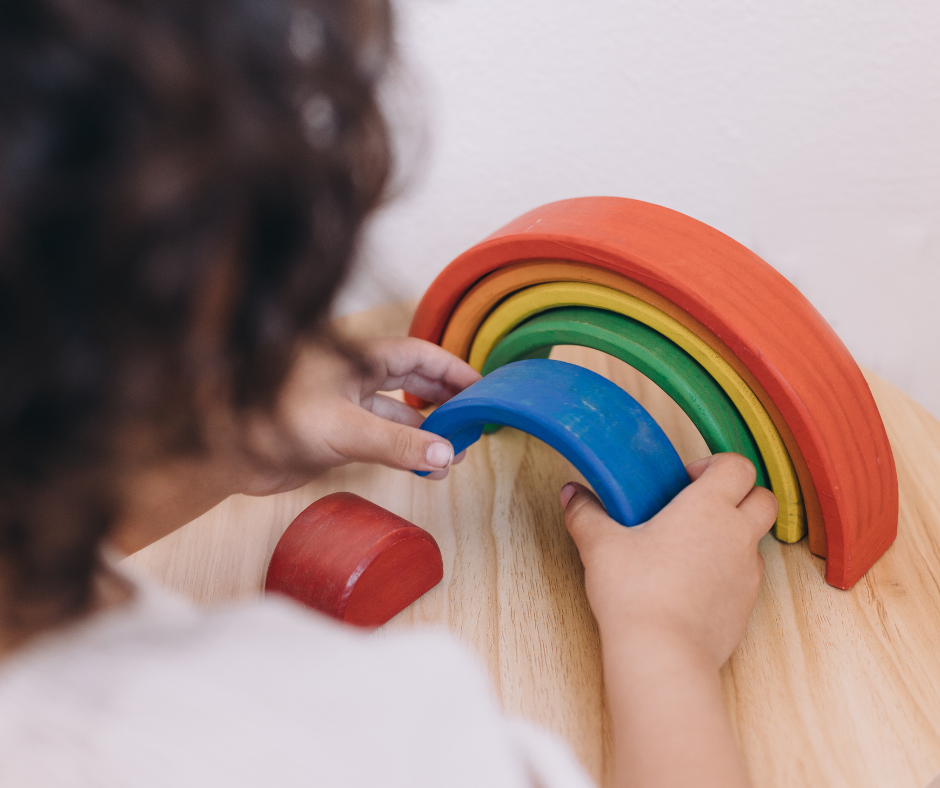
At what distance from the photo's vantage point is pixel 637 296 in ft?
1.59

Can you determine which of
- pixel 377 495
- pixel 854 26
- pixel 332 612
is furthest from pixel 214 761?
pixel 854 26

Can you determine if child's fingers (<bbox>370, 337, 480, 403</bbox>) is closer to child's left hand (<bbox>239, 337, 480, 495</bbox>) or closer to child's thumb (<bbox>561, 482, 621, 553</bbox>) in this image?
child's left hand (<bbox>239, 337, 480, 495</bbox>)

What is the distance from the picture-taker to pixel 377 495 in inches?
21.9

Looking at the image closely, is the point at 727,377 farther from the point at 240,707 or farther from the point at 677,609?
Answer: the point at 240,707

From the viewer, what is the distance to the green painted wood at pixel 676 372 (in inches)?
19.0

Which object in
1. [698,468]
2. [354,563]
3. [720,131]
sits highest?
[720,131]

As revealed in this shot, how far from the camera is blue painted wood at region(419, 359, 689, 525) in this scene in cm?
44

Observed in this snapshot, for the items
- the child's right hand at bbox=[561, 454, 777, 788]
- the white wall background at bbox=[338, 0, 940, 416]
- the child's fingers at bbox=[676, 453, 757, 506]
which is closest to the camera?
the child's right hand at bbox=[561, 454, 777, 788]

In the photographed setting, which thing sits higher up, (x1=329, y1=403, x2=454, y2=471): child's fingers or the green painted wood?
the green painted wood

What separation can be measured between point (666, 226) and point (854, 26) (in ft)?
1.56

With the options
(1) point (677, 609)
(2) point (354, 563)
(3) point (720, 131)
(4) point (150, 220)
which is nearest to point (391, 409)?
(2) point (354, 563)

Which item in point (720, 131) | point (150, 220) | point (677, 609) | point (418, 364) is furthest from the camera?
point (720, 131)

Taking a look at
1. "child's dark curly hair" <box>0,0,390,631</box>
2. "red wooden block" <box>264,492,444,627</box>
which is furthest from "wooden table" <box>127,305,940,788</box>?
"child's dark curly hair" <box>0,0,390,631</box>

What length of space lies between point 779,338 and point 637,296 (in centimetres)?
9
